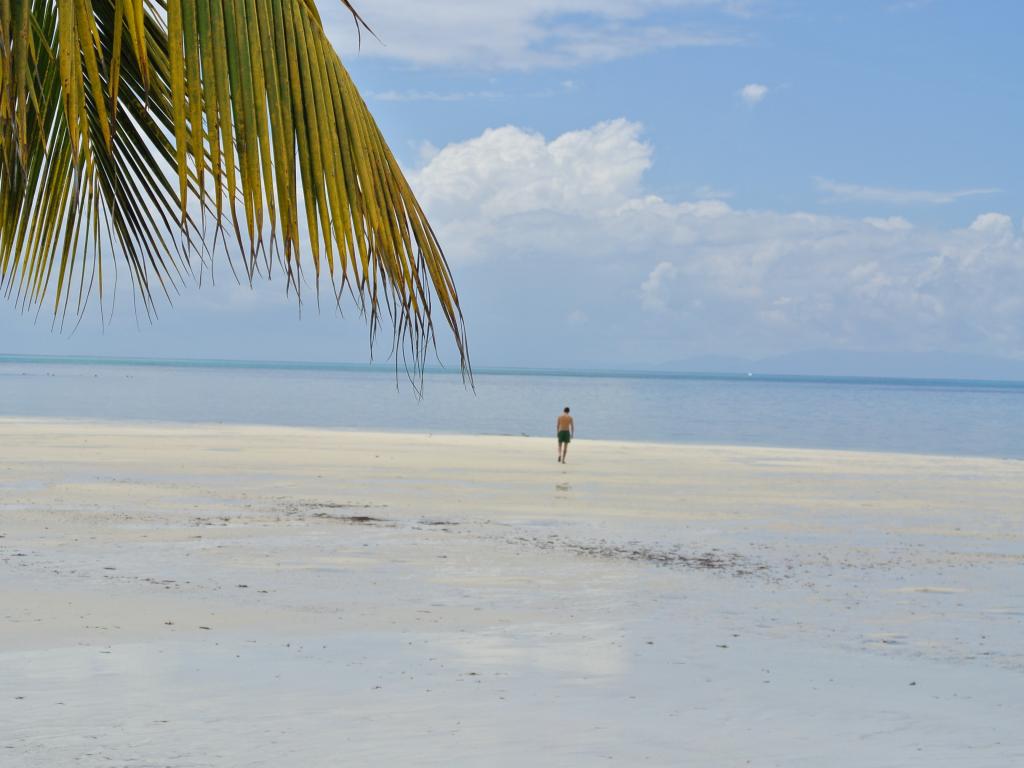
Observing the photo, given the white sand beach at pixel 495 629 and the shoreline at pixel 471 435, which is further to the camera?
the shoreline at pixel 471 435

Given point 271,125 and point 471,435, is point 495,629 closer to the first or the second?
point 271,125

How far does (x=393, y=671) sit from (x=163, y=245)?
22.4 ft

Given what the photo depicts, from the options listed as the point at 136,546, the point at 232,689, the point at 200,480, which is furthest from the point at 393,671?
the point at 200,480

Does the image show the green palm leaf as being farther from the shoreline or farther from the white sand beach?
the shoreline

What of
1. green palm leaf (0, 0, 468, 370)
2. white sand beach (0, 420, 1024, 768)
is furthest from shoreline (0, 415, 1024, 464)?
green palm leaf (0, 0, 468, 370)

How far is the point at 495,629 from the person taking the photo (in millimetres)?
10328

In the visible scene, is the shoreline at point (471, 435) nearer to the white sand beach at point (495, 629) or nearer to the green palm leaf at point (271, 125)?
the white sand beach at point (495, 629)

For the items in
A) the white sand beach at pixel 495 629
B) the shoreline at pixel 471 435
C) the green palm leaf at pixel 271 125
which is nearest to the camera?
the green palm leaf at pixel 271 125

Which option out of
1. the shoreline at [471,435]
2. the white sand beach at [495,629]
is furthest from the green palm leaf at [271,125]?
the shoreline at [471,435]

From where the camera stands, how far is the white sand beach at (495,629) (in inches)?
292

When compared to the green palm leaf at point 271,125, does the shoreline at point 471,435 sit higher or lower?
lower

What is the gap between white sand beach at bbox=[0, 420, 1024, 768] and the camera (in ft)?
24.3

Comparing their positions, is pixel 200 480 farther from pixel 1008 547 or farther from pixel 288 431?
pixel 288 431

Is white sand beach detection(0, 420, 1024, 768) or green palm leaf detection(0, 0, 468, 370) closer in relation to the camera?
green palm leaf detection(0, 0, 468, 370)
